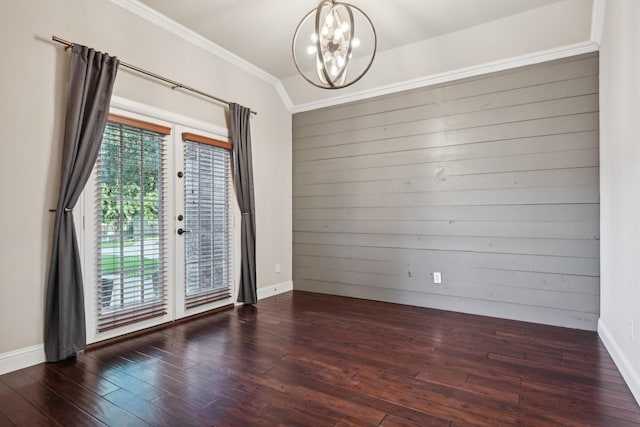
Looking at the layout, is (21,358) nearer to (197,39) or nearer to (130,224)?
(130,224)

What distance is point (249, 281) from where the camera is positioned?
163 inches

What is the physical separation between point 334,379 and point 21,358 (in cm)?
222

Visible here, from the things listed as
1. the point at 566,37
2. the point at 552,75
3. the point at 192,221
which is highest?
the point at 566,37

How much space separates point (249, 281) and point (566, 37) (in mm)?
4111

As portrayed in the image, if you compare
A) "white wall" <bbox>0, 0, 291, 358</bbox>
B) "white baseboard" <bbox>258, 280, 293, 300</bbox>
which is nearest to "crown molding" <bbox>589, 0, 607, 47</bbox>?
"white wall" <bbox>0, 0, 291, 358</bbox>

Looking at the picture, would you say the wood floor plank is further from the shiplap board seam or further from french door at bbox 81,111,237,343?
the shiplap board seam

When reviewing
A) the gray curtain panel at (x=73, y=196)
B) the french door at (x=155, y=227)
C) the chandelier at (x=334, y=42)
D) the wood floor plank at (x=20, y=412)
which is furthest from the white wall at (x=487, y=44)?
the wood floor plank at (x=20, y=412)

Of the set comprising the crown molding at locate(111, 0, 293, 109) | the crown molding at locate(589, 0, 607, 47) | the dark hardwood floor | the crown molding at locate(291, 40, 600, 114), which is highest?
the crown molding at locate(111, 0, 293, 109)

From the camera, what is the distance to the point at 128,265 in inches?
121

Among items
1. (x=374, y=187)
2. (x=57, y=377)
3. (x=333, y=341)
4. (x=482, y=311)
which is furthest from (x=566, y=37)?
(x=57, y=377)

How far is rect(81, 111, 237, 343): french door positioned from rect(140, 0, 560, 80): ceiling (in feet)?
3.47

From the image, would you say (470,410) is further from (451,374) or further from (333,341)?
(333,341)

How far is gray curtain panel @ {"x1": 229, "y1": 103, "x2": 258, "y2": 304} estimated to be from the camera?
4055 millimetres

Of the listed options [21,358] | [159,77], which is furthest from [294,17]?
Result: [21,358]
